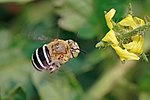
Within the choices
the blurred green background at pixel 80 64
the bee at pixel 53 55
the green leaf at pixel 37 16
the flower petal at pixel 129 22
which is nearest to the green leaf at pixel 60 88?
the blurred green background at pixel 80 64

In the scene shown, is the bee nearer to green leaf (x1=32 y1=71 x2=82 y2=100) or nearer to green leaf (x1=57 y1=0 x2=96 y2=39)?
green leaf (x1=32 y1=71 x2=82 y2=100)

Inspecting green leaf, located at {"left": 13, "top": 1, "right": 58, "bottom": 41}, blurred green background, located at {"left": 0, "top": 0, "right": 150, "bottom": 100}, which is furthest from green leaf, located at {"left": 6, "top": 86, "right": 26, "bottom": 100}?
green leaf, located at {"left": 13, "top": 1, "right": 58, "bottom": 41}

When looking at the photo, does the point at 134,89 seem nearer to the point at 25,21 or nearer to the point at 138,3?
the point at 138,3

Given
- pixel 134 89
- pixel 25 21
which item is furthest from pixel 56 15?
pixel 134 89

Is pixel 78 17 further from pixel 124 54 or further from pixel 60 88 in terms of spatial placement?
pixel 124 54

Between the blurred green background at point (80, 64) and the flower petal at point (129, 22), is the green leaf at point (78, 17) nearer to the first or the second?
the blurred green background at point (80, 64)

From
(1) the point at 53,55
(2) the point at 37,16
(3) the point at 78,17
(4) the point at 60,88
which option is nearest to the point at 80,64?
(3) the point at 78,17
